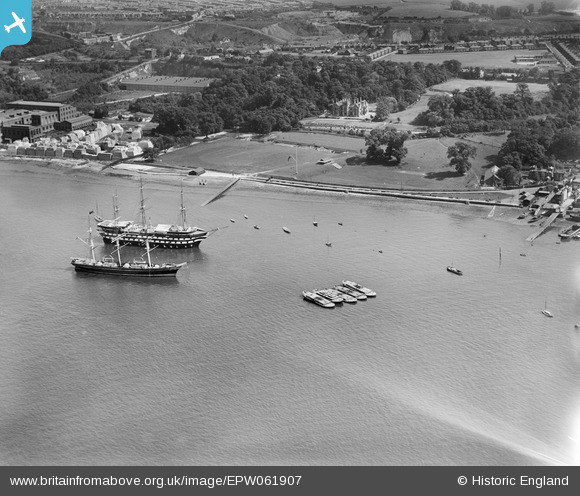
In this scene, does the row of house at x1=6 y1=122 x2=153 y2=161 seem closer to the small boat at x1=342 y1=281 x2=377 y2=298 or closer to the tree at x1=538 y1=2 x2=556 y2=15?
the small boat at x1=342 y1=281 x2=377 y2=298

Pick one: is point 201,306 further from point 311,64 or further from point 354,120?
point 311,64

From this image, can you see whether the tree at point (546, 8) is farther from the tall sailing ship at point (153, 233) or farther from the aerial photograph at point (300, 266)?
the tall sailing ship at point (153, 233)

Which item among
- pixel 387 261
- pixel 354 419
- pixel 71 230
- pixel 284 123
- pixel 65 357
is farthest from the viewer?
pixel 284 123

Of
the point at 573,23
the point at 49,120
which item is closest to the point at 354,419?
the point at 49,120

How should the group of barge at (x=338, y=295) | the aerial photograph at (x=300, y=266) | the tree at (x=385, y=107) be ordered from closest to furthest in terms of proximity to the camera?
the aerial photograph at (x=300, y=266)
the group of barge at (x=338, y=295)
the tree at (x=385, y=107)

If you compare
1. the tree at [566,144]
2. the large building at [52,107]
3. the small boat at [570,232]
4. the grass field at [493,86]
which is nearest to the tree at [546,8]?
the grass field at [493,86]

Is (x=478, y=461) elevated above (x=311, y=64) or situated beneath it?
situated beneath

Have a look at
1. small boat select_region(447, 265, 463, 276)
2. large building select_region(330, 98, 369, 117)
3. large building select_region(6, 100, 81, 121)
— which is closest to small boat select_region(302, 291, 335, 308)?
small boat select_region(447, 265, 463, 276)

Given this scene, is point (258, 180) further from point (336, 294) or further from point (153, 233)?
point (336, 294)
